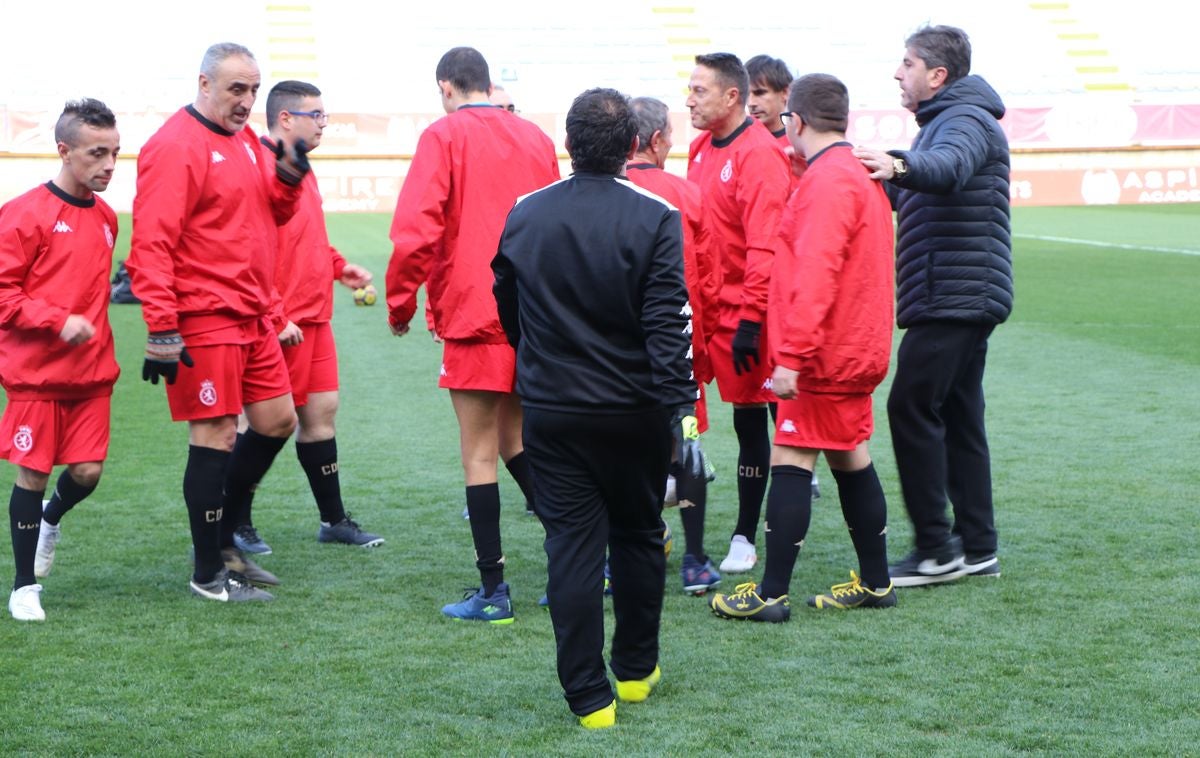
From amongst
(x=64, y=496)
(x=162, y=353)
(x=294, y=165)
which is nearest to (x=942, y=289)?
(x=294, y=165)

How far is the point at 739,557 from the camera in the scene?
18.2ft

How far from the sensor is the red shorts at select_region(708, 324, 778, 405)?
534cm

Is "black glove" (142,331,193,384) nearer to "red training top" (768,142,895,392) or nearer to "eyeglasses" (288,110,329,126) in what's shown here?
"eyeglasses" (288,110,329,126)

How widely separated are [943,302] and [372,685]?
2527 millimetres

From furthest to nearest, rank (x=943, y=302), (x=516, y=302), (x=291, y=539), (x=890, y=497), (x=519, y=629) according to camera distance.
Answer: (x=890, y=497) < (x=291, y=539) < (x=943, y=302) < (x=519, y=629) < (x=516, y=302)

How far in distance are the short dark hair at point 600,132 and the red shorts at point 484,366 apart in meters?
1.17

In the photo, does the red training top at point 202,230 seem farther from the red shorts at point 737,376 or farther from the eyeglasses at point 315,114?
the red shorts at point 737,376

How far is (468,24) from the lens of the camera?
36062mm

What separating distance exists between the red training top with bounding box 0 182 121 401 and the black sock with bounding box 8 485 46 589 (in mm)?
357

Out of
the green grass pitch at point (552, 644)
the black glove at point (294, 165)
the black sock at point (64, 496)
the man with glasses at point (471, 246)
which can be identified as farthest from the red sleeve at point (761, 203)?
the black sock at point (64, 496)

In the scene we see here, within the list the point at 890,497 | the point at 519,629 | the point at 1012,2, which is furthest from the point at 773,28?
the point at 519,629

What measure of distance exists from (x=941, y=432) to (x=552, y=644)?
1766mm

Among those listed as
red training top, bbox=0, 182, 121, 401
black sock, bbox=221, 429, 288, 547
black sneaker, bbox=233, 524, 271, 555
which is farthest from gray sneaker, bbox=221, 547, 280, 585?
red training top, bbox=0, 182, 121, 401

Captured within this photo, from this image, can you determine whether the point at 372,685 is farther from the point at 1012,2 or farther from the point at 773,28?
the point at 1012,2
